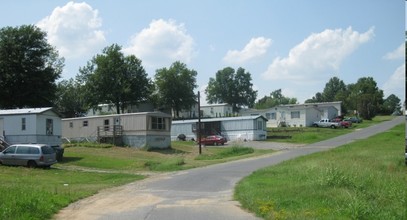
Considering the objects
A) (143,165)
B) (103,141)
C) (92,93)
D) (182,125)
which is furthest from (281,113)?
(143,165)

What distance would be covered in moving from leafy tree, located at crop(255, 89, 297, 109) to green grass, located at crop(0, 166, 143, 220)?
139216 millimetres

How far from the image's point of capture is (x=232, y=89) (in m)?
138

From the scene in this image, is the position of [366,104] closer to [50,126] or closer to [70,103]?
[70,103]

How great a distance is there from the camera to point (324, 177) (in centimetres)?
1589

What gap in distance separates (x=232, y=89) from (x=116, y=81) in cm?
5615

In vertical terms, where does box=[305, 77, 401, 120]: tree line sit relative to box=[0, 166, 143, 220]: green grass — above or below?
above

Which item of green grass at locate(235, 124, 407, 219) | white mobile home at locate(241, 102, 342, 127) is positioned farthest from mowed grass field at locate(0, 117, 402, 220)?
white mobile home at locate(241, 102, 342, 127)

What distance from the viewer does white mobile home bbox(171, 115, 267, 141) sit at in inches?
2650

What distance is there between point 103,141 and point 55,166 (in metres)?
19.0

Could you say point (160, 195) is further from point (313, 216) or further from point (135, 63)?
point (135, 63)

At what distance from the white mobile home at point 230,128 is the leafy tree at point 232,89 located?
65.2 meters

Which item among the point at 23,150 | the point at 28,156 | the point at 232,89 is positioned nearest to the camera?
the point at 28,156

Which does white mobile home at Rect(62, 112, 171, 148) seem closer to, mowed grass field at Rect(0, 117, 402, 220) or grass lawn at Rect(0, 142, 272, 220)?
mowed grass field at Rect(0, 117, 402, 220)

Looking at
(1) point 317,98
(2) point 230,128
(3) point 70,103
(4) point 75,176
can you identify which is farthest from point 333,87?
(4) point 75,176
